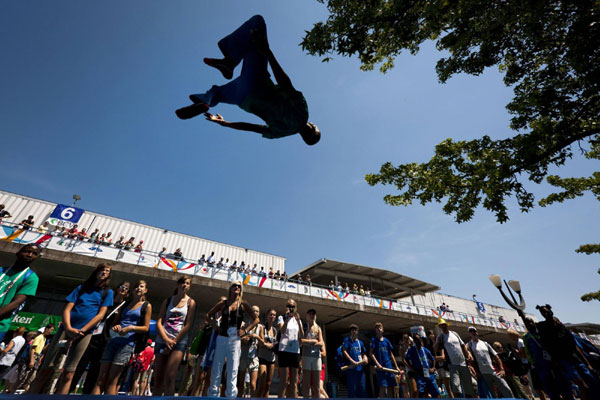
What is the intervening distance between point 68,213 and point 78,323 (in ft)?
68.0

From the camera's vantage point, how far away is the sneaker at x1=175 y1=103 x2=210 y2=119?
3609mm

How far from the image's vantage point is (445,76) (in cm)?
707

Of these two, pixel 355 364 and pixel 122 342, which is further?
pixel 355 364

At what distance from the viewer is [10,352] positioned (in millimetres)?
5887

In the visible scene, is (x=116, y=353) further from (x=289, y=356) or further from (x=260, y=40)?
(x=260, y=40)

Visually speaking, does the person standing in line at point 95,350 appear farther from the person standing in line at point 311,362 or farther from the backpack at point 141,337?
the person standing in line at point 311,362

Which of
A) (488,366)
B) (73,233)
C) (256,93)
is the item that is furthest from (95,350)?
(73,233)

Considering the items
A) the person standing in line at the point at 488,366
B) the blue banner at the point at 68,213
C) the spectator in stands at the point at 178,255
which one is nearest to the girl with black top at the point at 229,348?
Answer: the person standing in line at the point at 488,366

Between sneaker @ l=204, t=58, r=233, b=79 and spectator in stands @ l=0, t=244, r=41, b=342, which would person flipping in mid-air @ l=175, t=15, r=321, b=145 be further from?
spectator in stands @ l=0, t=244, r=41, b=342

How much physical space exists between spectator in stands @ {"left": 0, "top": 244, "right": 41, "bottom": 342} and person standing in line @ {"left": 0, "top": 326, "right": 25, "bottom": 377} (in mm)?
4408

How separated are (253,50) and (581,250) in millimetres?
19779

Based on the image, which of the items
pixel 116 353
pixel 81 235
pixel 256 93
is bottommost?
pixel 116 353

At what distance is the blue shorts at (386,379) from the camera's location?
Answer: 6.48m

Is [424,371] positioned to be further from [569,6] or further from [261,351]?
[569,6]
